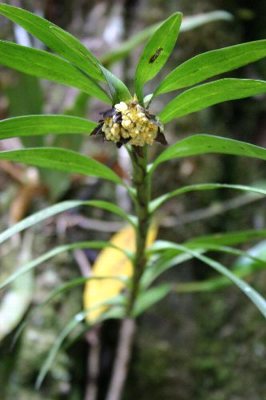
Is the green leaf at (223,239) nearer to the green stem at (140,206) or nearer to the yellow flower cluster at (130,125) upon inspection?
the green stem at (140,206)

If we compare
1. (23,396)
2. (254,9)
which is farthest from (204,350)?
(254,9)

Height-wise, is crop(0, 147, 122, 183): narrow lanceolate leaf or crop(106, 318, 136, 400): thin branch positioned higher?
crop(0, 147, 122, 183): narrow lanceolate leaf

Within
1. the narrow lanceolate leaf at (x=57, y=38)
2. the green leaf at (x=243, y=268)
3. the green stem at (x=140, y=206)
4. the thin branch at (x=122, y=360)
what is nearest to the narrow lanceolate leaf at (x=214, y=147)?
the green stem at (x=140, y=206)

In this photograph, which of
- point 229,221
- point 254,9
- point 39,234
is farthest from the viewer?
point 254,9

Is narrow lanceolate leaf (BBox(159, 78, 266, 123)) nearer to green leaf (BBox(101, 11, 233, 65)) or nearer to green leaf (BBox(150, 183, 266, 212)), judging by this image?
green leaf (BBox(150, 183, 266, 212))

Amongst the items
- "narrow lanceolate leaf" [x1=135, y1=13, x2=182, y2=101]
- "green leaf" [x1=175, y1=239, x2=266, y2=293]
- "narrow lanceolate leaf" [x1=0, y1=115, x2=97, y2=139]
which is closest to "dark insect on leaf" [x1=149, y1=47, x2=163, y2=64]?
"narrow lanceolate leaf" [x1=135, y1=13, x2=182, y2=101]

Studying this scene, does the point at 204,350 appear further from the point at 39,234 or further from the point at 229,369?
the point at 39,234

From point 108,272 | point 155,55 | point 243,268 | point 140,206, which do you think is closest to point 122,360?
point 108,272
